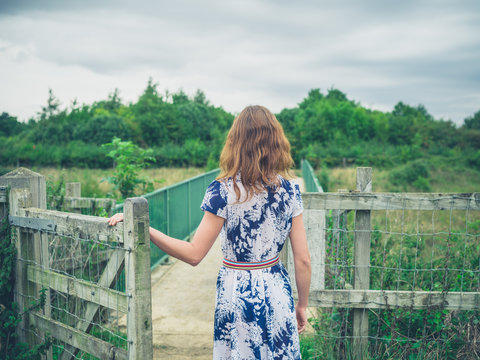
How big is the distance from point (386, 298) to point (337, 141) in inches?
1891

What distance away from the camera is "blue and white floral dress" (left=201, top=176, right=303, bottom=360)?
74.7 inches

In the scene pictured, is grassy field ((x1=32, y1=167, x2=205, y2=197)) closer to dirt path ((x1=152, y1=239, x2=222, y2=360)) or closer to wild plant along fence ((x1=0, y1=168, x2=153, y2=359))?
dirt path ((x1=152, y1=239, x2=222, y2=360))

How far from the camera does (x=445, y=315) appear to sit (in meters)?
3.31

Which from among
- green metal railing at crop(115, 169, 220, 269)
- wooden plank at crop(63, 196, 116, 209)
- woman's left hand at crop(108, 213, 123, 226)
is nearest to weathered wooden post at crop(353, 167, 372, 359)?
woman's left hand at crop(108, 213, 123, 226)

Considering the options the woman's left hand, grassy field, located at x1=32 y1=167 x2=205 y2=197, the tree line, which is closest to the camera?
the woman's left hand

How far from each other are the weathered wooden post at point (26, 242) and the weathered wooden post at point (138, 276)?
1172mm

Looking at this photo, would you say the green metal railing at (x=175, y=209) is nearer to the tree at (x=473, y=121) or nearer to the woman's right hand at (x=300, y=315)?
the woman's right hand at (x=300, y=315)

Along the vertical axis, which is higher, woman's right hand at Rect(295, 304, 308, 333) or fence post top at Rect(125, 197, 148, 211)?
fence post top at Rect(125, 197, 148, 211)

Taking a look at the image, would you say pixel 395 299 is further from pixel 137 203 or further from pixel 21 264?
pixel 21 264

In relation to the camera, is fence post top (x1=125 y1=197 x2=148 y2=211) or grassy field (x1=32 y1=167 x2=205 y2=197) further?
grassy field (x1=32 y1=167 x2=205 y2=197)

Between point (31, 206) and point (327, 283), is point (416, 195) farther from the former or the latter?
point (31, 206)

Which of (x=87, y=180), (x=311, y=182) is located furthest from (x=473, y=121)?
(x=87, y=180)

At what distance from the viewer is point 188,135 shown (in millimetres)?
51906

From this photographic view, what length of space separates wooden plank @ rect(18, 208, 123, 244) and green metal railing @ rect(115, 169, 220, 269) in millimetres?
2374
